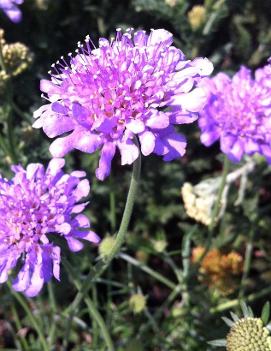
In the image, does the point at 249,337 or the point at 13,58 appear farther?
the point at 13,58

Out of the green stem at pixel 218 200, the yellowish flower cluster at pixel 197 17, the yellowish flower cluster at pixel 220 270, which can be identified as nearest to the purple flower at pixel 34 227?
the green stem at pixel 218 200

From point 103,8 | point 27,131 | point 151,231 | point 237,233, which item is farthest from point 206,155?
point 27,131

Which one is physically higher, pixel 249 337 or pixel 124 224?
pixel 124 224

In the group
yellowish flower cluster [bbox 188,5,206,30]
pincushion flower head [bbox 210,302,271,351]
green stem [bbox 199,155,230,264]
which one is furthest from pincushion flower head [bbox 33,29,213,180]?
yellowish flower cluster [bbox 188,5,206,30]

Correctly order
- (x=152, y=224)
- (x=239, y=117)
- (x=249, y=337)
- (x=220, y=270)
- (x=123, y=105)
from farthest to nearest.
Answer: (x=152, y=224) → (x=220, y=270) → (x=239, y=117) → (x=249, y=337) → (x=123, y=105)

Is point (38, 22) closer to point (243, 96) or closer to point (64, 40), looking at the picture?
point (64, 40)

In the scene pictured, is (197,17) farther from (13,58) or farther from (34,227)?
(34,227)

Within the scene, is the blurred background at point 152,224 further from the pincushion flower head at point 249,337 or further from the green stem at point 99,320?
the pincushion flower head at point 249,337

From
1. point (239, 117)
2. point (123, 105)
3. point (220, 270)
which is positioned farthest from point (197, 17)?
point (123, 105)
